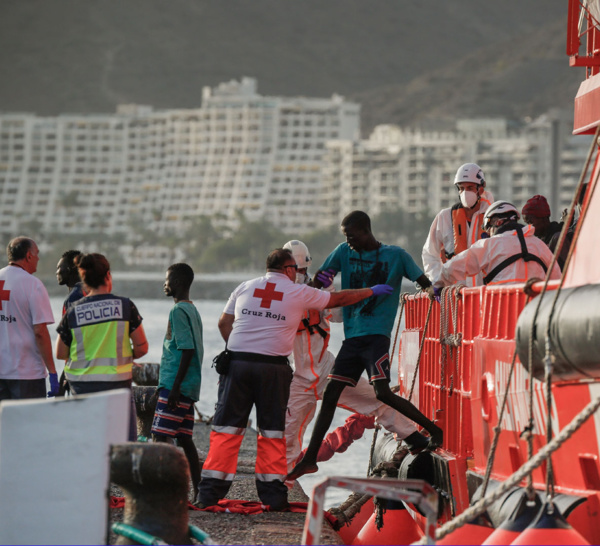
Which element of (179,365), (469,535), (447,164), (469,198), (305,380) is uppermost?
(447,164)

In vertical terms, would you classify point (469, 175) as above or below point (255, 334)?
Result: above

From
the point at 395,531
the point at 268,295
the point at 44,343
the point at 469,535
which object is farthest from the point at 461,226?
the point at 469,535

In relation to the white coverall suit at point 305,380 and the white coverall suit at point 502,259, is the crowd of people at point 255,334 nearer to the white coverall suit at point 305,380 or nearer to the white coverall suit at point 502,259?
the white coverall suit at point 502,259

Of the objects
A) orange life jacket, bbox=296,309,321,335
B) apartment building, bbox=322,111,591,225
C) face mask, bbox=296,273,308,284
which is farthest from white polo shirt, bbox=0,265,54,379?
apartment building, bbox=322,111,591,225

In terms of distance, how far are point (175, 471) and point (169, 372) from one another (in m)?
2.68

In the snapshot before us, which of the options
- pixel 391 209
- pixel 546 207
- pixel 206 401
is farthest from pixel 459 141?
pixel 546 207

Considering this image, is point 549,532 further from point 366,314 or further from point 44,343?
point 44,343

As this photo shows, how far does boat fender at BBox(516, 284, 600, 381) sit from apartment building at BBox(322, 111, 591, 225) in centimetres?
16444

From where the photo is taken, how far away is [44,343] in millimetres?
8242

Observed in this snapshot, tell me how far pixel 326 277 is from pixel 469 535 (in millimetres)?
2831

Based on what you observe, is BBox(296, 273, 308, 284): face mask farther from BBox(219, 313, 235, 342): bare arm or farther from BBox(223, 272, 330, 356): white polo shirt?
BBox(223, 272, 330, 356): white polo shirt

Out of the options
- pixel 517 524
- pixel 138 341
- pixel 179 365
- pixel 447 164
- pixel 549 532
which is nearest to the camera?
pixel 549 532

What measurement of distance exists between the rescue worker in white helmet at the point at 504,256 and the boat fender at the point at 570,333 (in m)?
1.86

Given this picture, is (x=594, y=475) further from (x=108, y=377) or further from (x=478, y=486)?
(x=108, y=377)
